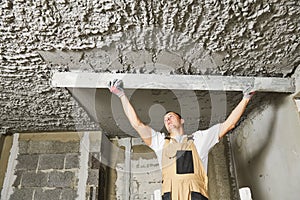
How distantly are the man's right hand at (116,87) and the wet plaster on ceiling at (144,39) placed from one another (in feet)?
0.39

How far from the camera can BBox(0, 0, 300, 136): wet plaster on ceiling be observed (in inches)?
51.6

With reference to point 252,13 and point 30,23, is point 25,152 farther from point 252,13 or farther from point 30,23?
point 252,13

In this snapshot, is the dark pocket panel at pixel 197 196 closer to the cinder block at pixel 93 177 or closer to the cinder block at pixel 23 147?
the cinder block at pixel 93 177

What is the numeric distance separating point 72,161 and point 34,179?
345 mm

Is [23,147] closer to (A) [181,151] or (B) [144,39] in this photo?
(A) [181,151]

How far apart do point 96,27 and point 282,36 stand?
933mm

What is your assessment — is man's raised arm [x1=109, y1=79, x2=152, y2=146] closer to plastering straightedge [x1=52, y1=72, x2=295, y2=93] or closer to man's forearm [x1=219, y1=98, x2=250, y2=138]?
plastering straightedge [x1=52, y1=72, x2=295, y2=93]

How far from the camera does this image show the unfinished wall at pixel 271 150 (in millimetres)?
1795

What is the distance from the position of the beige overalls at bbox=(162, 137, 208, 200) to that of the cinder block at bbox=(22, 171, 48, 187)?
4.33 feet

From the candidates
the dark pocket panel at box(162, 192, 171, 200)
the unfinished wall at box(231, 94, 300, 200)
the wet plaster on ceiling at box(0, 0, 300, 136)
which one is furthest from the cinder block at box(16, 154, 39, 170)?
the unfinished wall at box(231, 94, 300, 200)

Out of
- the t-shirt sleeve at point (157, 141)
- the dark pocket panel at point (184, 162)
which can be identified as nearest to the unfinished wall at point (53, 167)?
the t-shirt sleeve at point (157, 141)

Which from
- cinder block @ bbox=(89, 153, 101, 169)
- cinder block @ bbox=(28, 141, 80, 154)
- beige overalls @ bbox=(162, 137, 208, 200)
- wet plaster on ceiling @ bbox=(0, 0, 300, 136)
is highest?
wet plaster on ceiling @ bbox=(0, 0, 300, 136)

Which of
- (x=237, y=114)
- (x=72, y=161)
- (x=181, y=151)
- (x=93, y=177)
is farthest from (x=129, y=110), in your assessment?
(x=72, y=161)

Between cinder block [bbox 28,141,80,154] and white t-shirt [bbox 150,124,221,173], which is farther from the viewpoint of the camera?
cinder block [bbox 28,141,80,154]
